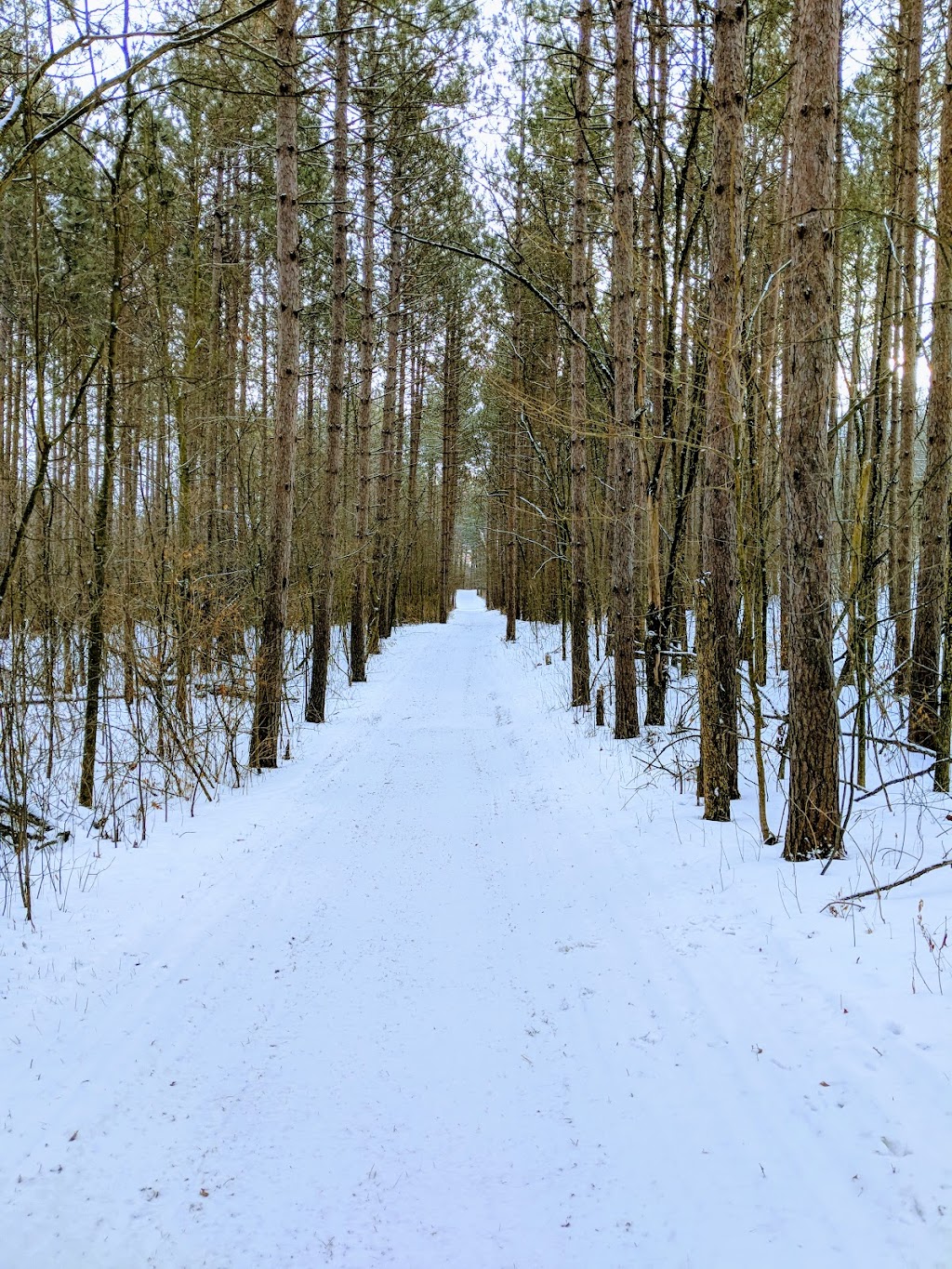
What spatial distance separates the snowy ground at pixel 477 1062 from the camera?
2094 millimetres

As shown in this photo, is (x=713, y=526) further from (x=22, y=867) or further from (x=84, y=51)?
(x=22, y=867)

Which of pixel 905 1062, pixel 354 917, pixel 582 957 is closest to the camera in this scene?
pixel 905 1062

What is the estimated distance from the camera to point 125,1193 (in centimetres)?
222

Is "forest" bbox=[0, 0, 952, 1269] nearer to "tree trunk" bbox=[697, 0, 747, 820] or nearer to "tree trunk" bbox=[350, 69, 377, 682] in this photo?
"tree trunk" bbox=[697, 0, 747, 820]

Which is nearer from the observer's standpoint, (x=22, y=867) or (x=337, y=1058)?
(x=337, y=1058)

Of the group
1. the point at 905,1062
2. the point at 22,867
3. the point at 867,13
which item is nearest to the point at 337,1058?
the point at 905,1062

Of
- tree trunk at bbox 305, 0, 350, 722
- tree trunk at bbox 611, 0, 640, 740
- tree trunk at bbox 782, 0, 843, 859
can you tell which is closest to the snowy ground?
tree trunk at bbox 782, 0, 843, 859

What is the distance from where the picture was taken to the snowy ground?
2.09m

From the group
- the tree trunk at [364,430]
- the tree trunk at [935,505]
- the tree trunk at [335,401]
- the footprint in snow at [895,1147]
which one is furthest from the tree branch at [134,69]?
the tree trunk at [364,430]

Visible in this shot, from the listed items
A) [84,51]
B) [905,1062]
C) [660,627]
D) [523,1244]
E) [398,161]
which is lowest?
[523,1244]

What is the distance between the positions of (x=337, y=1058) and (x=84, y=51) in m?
4.05

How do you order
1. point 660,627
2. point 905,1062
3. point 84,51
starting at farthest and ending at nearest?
point 660,627 → point 84,51 → point 905,1062

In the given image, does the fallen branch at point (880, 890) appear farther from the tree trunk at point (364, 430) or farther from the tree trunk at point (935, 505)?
the tree trunk at point (364, 430)

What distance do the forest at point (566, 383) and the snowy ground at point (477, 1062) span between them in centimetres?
86
